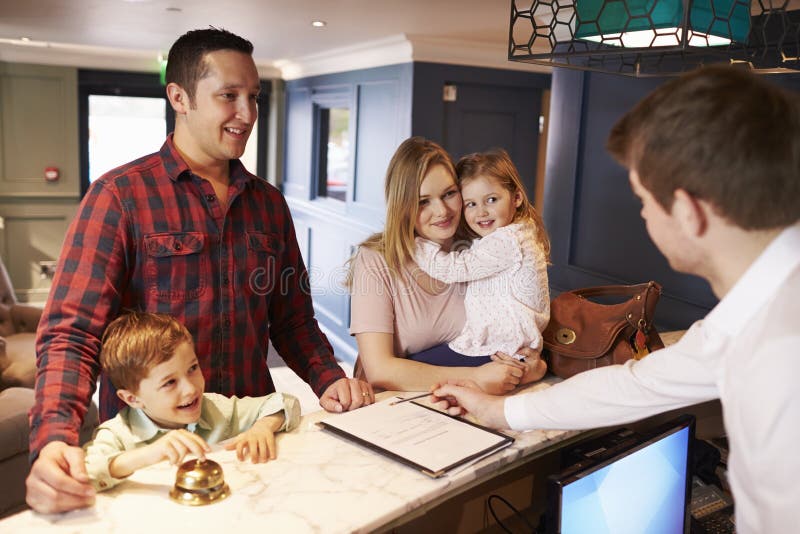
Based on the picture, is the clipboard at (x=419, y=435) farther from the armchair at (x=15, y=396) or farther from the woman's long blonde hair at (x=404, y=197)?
the armchair at (x=15, y=396)

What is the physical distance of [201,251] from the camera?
1646 mm

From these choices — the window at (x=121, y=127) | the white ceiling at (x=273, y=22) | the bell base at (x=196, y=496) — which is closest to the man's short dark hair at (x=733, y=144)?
the bell base at (x=196, y=496)

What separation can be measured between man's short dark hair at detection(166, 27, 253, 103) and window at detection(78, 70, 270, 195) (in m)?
5.37

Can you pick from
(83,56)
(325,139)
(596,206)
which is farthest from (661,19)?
(83,56)

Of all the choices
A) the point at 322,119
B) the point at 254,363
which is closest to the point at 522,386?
the point at 254,363

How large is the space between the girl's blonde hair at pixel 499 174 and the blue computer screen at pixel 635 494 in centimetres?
68

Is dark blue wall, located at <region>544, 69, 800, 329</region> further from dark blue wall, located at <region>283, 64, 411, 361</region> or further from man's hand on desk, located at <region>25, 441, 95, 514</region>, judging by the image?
man's hand on desk, located at <region>25, 441, 95, 514</region>

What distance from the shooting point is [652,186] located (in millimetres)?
Answer: 918

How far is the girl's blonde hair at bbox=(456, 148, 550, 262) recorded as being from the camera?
6.26 ft

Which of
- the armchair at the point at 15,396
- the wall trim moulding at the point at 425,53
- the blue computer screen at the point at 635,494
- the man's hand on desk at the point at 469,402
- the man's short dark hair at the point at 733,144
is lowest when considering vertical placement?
the armchair at the point at 15,396

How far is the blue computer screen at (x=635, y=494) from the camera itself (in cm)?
119

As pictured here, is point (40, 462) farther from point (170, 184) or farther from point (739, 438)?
point (739, 438)

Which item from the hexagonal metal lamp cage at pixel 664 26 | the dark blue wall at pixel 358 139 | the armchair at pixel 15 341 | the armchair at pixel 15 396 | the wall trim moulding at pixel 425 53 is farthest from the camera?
the dark blue wall at pixel 358 139

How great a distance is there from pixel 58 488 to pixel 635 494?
101 cm
